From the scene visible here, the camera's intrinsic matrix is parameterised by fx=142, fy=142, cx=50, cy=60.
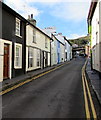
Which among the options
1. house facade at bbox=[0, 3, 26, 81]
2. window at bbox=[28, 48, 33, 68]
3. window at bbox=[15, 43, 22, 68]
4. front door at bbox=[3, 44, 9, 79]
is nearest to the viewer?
house facade at bbox=[0, 3, 26, 81]

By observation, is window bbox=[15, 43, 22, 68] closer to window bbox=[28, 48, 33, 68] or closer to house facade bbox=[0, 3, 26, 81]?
house facade bbox=[0, 3, 26, 81]

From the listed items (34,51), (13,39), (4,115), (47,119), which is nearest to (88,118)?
(47,119)

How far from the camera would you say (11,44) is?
11.8 meters

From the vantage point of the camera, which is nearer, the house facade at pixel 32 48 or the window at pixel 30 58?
the house facade at pixel 32 48

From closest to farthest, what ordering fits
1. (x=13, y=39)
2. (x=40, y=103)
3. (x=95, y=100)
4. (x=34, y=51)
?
1. (x=40, y=103)
2. (x=95, y=100)
3. (x=13, y=39)
4. (x=34, y=51)

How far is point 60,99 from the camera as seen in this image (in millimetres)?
6281

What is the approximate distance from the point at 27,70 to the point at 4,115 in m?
11.1

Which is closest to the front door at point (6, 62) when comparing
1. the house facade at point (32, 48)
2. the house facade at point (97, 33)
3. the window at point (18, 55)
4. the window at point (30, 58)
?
the window at point (18, 55)

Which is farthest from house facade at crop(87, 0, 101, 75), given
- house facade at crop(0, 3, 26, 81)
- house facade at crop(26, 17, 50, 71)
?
house facade at crop(0, 3, 26, 81)

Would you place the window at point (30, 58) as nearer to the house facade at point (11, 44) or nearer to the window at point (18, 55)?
the house facade at point (11, 44)

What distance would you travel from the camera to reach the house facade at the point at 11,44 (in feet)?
35.1

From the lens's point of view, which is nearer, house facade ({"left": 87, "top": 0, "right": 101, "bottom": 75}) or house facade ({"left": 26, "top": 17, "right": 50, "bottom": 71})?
house facade ({"left": 87, "top": 0, "right": 101, "bottom": 75})

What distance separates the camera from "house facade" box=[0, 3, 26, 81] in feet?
35.1

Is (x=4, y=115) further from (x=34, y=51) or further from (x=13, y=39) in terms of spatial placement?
(x=34, y=51)
